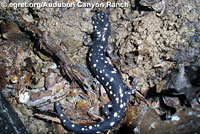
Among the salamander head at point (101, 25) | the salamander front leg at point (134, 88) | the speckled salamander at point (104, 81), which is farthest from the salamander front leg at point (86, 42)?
the salamander front leg at point (134, 88)

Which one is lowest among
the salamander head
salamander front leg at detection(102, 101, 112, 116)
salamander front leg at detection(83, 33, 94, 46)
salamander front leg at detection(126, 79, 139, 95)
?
salamander front leg at detection(102, 101, 112, 116)

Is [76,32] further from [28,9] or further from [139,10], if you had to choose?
[139,10]

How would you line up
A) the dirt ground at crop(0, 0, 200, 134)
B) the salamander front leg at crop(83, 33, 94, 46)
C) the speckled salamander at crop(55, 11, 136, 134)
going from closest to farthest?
the dirt ground at crop(0, 0, 200, 134) < the speckled salamander at crop(55, 11, 136, 134) < the salamander front leg at crop(83, 33, 94, 46)

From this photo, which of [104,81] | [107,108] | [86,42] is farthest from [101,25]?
[107,108]

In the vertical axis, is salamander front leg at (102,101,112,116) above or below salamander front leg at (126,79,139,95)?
below

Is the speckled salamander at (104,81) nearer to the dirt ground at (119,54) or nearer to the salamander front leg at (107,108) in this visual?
the salamander front leg at (107,108)

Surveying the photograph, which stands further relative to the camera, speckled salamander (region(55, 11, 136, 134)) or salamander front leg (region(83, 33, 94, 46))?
salamander front leg (region(83, 33, 94, 46))

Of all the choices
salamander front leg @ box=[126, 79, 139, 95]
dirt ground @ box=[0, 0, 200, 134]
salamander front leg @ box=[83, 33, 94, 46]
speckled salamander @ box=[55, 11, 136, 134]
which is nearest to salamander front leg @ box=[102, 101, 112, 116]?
speckled salamander @ box=[55, 11, 136, 134]

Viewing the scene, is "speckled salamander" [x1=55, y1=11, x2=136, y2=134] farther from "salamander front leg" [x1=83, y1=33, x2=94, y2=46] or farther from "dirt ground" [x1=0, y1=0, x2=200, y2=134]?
"dirt ground" [x1=0, y1=0, x2=200, y2=134]
